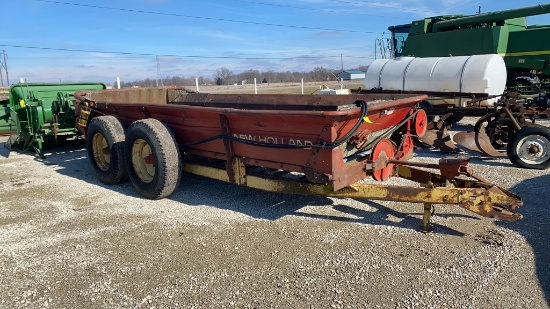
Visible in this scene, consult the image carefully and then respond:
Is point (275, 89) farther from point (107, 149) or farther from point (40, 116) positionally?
point (107, 149)

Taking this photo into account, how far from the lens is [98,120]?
18.5 ft

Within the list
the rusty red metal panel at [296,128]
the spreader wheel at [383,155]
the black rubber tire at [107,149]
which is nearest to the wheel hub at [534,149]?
the rusty red metal panel at [296,128]

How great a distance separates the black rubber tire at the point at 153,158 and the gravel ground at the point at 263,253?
0.19 meters

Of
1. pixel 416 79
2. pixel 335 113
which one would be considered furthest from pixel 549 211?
pixel 416 79

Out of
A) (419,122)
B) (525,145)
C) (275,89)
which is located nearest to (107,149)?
(419,122)

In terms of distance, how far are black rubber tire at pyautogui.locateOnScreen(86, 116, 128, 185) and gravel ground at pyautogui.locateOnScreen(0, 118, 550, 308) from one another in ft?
1.39

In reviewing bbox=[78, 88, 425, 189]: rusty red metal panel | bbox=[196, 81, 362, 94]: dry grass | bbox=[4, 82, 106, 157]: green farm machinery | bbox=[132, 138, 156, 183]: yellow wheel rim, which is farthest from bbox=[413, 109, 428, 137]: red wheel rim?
bbox=[196, 81, 362, 94]: dry grass

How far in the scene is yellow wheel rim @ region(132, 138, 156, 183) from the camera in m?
5.07

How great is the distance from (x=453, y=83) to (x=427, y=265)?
710 cm

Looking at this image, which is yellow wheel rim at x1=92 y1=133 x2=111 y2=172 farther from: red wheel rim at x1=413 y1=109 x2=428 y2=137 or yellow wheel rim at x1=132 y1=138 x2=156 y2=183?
red wheel rim at x1=413 y1=109 x2=428 y2=137

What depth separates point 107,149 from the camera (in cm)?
592

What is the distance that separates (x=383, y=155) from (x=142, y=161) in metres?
2.90

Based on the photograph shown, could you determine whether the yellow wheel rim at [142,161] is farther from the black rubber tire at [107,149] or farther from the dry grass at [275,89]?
the dry grass at [275,89]

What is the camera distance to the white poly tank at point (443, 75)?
29.2 ft
